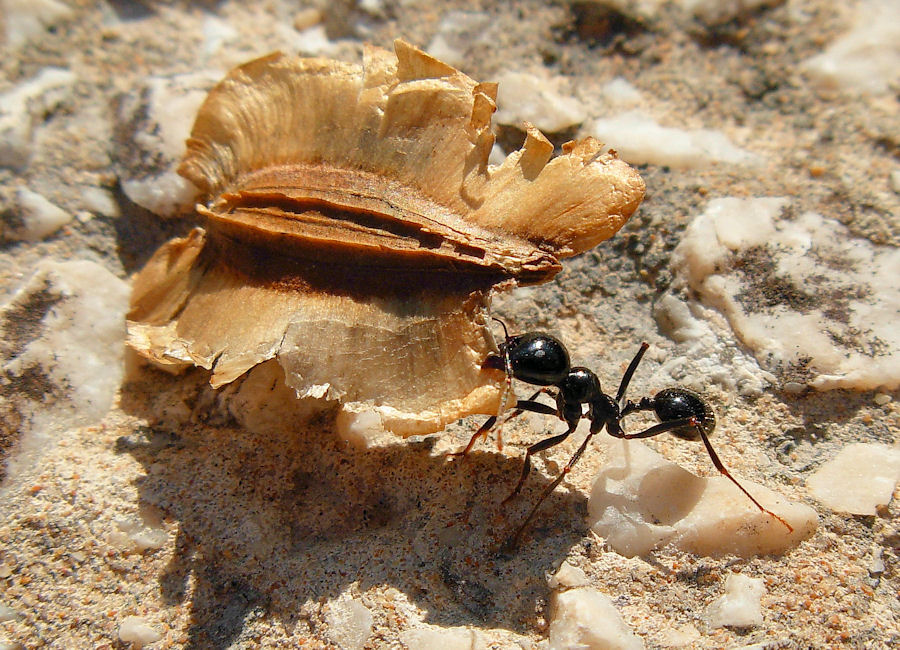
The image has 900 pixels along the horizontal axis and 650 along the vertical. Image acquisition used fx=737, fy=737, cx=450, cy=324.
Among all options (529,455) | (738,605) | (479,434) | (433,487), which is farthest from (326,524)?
(738,605)

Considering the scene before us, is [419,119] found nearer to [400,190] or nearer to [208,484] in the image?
[400,190]

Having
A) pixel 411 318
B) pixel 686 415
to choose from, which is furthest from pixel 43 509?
pixel 686 415

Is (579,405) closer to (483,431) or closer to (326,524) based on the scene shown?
(483,431)

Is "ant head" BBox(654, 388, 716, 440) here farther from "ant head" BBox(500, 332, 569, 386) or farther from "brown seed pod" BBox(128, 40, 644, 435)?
"brown seed pod" BBox(128, 40, 644, 435)

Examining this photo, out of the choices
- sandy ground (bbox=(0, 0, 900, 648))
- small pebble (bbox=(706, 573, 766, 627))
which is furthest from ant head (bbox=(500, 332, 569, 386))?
small pebble (bbox=(706, 573, 766, 627))

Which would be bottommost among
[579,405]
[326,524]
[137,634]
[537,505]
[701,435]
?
[137,634]

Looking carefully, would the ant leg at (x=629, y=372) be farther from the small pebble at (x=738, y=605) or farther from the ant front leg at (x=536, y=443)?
the small pebble at (x=738, y=605)

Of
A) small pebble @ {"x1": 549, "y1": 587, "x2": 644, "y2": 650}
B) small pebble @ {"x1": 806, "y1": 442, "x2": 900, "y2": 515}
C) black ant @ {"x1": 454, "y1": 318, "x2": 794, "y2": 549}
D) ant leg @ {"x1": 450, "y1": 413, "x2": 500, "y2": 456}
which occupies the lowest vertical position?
small pebble @ {"x1": 549, "y1": 587, "x2": 644, "y2": 650}
